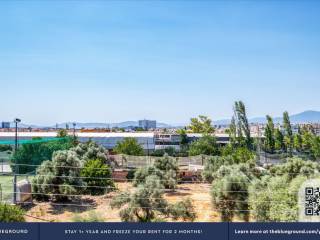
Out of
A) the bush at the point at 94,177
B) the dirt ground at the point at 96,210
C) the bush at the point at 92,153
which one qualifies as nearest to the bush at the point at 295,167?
the dirt ground at the point at 96,210

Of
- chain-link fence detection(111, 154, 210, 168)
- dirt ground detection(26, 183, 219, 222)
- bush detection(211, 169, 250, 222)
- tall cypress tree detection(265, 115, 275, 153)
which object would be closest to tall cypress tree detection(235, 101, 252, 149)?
tall cypress tree detection(265, 115, 275, 153)

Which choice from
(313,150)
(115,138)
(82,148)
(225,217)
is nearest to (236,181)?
(225,217)

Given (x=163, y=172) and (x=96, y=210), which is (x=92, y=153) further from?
(x=96, y=210)

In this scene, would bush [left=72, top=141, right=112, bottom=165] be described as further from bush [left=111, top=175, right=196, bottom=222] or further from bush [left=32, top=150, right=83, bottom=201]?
bush [left=111, top=175, right=196, bottom=222]

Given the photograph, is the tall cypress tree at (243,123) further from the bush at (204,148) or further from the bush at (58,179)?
the bush at (58,179)

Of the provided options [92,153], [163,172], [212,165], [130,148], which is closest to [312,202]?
[163,172]

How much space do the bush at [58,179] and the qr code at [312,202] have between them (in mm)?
6300

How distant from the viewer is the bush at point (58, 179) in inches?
430

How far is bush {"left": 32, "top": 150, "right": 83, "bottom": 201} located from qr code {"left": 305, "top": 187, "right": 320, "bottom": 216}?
6.30m

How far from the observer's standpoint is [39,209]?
9875 millimetres

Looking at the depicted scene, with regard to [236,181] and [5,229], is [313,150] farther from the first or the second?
[5,229]

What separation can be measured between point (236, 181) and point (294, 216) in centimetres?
264

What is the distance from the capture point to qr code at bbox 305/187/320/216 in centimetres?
585

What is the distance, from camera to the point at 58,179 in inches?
444
